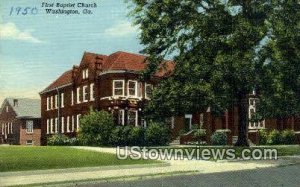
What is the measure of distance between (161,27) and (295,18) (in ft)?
22.4

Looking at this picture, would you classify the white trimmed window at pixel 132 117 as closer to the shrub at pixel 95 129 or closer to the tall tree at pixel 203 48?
the shrub at pixel 95 129

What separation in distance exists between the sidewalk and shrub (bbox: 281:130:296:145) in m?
21.0

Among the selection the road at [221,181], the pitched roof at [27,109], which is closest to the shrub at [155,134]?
the road at [221,181]

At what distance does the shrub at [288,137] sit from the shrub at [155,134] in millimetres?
13058

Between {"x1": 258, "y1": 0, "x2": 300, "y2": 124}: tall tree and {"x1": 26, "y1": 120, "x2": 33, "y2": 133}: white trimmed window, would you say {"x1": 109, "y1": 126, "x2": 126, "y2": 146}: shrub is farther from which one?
{"x1": 26, "y1": 120, "x2": 33, "y2": 133}: white trimmed window

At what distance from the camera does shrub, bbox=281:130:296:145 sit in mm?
42469

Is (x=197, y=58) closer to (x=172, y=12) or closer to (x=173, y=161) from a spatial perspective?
(x=172, y=12)

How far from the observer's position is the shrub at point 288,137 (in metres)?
42.5

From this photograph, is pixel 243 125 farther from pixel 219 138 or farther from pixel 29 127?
pixel 29 127

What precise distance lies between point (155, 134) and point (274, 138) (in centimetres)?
1288

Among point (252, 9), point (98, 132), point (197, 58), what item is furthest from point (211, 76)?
point (98, 132)

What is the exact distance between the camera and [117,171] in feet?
56.1

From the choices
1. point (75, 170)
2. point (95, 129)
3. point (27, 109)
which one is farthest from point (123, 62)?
point (75, 170)

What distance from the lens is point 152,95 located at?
28.8m
